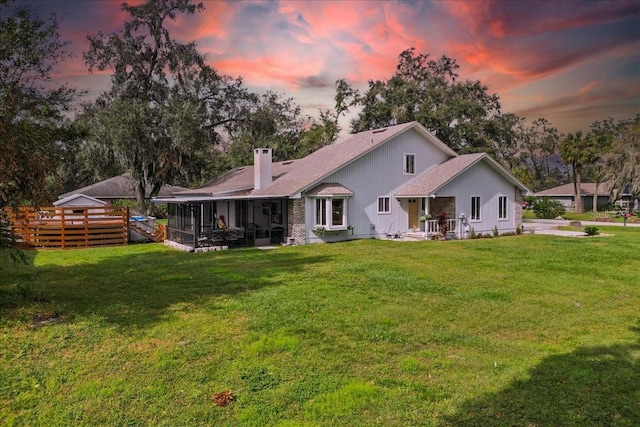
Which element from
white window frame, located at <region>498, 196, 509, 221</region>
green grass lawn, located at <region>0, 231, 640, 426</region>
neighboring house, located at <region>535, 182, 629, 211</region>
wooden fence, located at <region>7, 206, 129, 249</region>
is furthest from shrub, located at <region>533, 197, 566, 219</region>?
wooden fence, located at <region>7, 206, 129, 249</region>

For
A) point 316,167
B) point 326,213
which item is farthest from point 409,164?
point 326,213

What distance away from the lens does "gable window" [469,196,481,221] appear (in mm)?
25406

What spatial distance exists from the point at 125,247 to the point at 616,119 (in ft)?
293

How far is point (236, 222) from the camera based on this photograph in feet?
78.5

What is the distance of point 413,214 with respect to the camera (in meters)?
25.6

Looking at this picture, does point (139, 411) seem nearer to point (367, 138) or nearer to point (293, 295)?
point (293, 295)

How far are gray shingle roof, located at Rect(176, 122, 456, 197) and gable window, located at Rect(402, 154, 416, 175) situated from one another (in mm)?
1642

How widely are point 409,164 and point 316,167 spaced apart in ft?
18.8

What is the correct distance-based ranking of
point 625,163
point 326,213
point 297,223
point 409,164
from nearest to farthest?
point 297,223, point 326,213, point 409,164, point 625,163

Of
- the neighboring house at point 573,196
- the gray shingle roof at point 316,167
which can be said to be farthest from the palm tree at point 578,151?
the gray shingle roof at point 316,167

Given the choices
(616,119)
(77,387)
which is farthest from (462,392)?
(616,119)

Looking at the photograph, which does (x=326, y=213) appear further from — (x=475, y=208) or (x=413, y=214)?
(x=475, y=208)

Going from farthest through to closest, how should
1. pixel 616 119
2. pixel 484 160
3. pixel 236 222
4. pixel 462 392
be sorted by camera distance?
pixel 616 119 → pixel 484 160 → pixel 236 222 → pixel 462 392

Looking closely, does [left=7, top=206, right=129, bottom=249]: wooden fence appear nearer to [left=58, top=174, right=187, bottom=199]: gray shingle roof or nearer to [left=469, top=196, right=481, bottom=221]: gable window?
[left=469, top=196, right=481, bottom=221]: gable window
